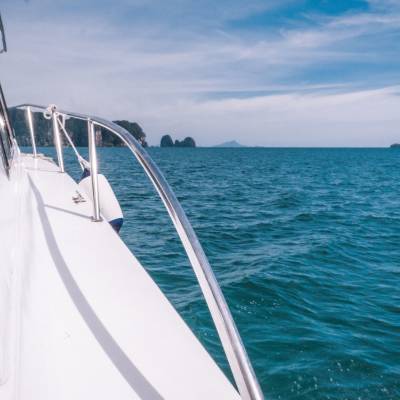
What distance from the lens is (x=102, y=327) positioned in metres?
1.33

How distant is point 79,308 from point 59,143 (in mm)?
2705

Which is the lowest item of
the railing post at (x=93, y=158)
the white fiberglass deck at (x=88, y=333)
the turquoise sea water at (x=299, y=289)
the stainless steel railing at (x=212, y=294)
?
the turquoise sea water at (x=299, y=289)

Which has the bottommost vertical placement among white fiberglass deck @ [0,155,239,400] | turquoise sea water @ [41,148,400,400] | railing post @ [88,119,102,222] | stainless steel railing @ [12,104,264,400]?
turquoise sea water @ [41,148,400,400]

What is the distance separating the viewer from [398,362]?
351cm

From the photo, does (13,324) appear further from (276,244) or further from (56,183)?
(276,244)

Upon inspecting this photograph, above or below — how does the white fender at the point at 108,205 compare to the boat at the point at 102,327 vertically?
above

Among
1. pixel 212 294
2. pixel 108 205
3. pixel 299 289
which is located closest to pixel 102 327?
pixel 212 294

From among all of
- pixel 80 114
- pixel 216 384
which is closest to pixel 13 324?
pixel 216 384

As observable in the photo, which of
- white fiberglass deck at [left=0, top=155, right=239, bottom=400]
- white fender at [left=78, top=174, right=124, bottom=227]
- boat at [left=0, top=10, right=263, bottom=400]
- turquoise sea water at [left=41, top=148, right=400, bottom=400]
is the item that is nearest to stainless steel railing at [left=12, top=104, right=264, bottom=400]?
boat at [left=0, top=10, right=263, bottom=400]

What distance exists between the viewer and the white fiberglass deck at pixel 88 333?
1.04m

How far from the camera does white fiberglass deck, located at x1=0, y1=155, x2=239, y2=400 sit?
1.04 m

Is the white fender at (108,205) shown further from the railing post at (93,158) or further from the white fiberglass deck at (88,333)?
the white fiberglass deck at (88,333)

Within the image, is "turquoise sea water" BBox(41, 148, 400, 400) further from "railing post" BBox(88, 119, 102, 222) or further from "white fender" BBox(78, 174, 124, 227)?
"railing post" BBox(88, 119, 102, 222)

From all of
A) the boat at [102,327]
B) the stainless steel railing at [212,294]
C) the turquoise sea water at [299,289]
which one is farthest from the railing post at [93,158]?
the turquoise sea water at [299,289]
